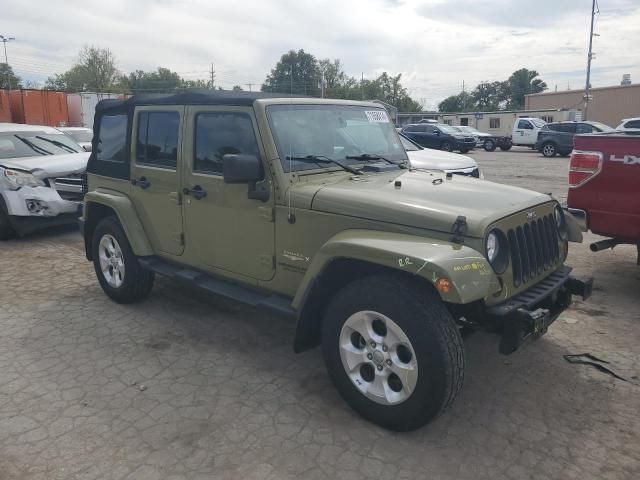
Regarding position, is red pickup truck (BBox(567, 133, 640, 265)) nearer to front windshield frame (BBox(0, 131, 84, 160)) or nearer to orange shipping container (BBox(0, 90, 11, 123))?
front windshield frame (BBox(0, 131, 84, 160))

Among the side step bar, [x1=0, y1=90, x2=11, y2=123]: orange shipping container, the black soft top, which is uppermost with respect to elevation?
[x1=0, y1=90, x2=11, y2=123]: orange shipping container

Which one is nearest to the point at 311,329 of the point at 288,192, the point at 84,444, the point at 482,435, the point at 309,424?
the point at 309,424

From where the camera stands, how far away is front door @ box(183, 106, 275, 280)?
3883 millimetres

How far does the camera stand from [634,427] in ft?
10.6

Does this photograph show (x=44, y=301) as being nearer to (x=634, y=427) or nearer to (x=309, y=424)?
(x=309, y=424)

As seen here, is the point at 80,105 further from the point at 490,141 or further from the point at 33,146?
the point at 490,141

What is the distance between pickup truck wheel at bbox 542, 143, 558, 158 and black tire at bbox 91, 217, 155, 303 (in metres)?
23.0

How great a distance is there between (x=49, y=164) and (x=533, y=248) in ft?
24.1

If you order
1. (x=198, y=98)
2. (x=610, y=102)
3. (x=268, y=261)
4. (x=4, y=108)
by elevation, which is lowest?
(x=268, y=261)

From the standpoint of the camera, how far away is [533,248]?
346cm

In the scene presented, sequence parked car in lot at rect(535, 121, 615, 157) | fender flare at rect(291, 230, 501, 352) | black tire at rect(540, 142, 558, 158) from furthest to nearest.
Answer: black tire at rect(540, 142, 558, 158) < parked car in lot at rect(535, 121, 615, 157) < fender flare at rect(291, 230, 501, 352)

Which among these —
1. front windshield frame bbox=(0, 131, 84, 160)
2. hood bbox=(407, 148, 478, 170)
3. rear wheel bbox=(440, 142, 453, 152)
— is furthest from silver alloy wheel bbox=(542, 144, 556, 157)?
front windshield frame bbox=(0, 131, 84, 160)

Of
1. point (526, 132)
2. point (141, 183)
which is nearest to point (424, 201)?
point (141, 183)

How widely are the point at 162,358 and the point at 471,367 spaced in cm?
234
